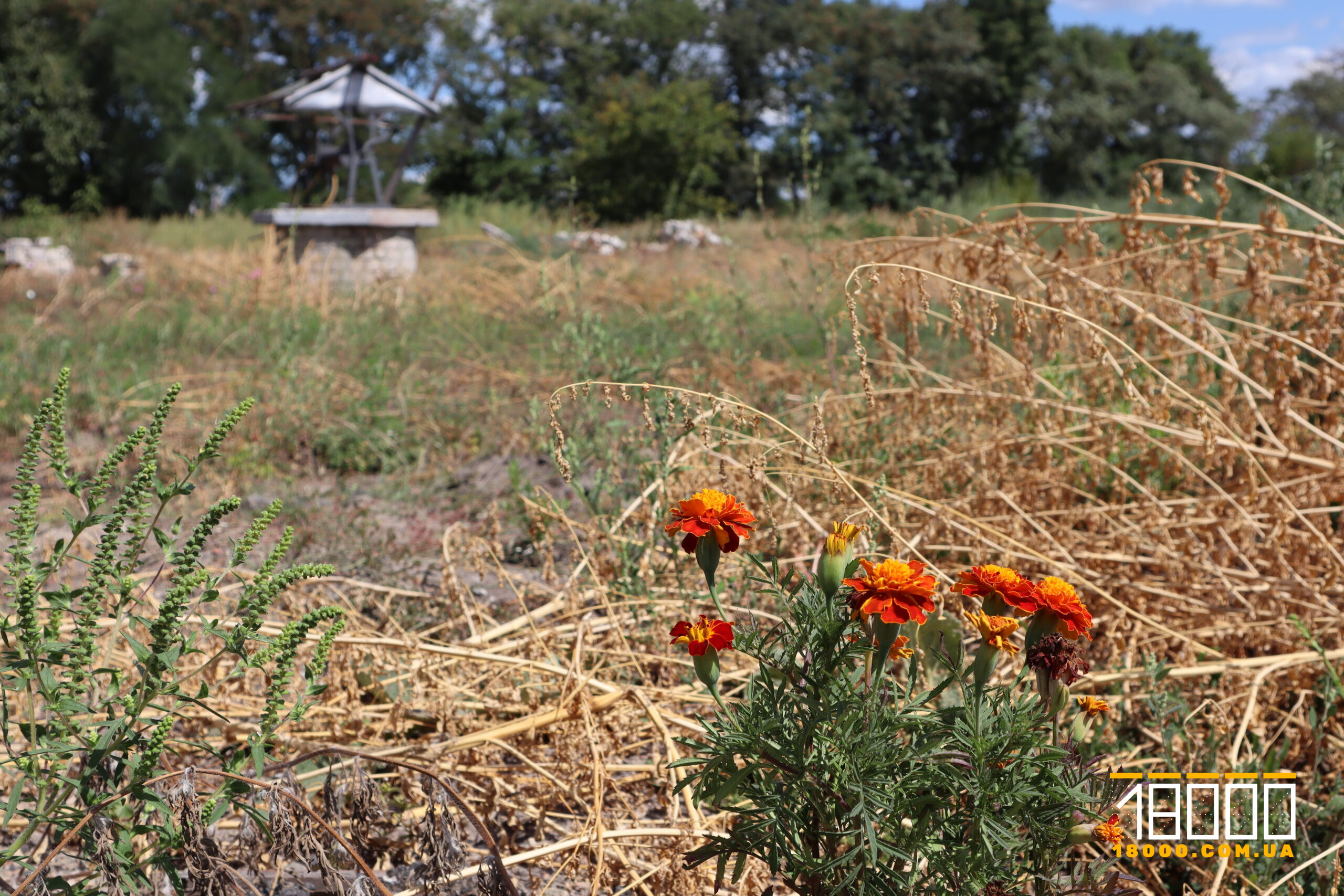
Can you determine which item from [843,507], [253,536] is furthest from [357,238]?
[253,536]

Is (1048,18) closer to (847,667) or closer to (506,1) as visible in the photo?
(506,1)

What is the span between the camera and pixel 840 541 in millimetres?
1202

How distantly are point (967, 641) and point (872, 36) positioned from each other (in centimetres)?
3057

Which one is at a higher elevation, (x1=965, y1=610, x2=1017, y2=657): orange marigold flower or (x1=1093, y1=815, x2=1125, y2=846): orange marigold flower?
(x1=965, y1=610, x2=1017, y2=657): orange marigold flower

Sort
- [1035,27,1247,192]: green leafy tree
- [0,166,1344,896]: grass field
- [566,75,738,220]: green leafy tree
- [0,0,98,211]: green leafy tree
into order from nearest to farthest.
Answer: [0,166,1344,896]: grass field, [0,0,98,211]: green leafy tree, [566,75,738,220]: green leafy tree, [1035,27,1247,192]: green leafy tree

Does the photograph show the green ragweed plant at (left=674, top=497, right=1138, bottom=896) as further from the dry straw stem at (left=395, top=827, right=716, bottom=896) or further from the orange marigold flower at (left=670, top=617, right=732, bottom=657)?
the dry straw stem at (left=395, top=827, right=716, bottom=896)

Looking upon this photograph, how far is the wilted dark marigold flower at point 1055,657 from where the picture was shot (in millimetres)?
1240

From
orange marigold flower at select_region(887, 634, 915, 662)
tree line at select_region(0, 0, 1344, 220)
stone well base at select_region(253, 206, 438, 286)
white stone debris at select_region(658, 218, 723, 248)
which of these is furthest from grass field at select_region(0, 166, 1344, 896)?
tree line at select_region(0, 0, 1344, 220)

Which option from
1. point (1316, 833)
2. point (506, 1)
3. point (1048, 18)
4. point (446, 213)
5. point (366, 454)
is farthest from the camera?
point (1048, 18)

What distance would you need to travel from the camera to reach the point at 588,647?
7.72 feet

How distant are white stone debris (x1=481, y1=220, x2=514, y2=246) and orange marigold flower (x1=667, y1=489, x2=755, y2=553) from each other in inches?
405

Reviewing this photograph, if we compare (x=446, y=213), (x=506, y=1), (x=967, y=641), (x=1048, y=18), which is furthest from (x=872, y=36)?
(x=967, y=641)

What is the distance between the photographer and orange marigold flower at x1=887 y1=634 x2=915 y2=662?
1.30 meters

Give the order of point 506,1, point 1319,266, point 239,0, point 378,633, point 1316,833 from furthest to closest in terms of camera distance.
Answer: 1. point 506,1
2. point 239,0
3. point 1319,266
4. point 378,633
5. point 1316,833
